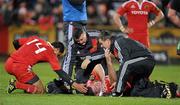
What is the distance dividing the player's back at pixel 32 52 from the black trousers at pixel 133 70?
1605mm

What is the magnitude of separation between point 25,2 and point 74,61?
42.5 feet

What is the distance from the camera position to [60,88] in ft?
49.3

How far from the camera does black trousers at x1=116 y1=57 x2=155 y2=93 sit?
13795mm

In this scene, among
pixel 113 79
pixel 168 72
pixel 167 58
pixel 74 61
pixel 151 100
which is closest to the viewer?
pixel 151 100

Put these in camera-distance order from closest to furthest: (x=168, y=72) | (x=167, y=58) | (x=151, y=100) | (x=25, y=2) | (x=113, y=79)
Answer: (x=151, y=100) → (x=113, y=79) → (x=168, y=72) → (x=167, y=58) → (x=25, y=2)

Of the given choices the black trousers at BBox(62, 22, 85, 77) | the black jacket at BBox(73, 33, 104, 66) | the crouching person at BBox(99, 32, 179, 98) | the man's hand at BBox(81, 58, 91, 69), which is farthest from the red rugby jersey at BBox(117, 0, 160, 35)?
the crouching person at BBox(99, 32, 179, 98)

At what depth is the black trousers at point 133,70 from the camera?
1379 cm

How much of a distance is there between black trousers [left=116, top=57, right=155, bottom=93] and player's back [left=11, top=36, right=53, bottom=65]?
1.60 metres

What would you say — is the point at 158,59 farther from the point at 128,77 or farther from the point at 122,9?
the point at 128,77

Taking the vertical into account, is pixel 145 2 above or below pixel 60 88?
above

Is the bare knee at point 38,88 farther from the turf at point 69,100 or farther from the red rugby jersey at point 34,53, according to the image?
the red rugby jersey at point 34,53

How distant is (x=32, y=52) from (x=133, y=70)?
2200 mm

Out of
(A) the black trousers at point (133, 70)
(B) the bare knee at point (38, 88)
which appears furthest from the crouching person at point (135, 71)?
(B) the bare knee at point (38, 88)

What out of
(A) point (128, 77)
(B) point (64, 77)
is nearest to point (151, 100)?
(A) point (128, 77)
